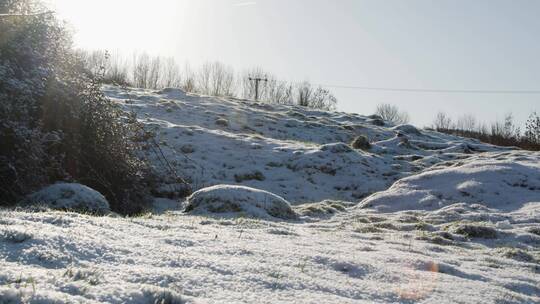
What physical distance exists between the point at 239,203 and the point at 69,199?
12.1ft

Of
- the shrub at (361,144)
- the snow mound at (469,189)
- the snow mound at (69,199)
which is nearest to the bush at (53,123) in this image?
the snow mound at (69,199)

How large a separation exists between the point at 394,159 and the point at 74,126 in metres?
13.8

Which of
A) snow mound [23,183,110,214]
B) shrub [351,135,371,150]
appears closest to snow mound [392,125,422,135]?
shrub [351,135,371,150]

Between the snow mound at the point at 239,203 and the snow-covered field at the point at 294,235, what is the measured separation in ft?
0.11

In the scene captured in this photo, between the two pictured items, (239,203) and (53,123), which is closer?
(53,123)

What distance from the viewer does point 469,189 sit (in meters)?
13.4

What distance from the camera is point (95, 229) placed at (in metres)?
5.13

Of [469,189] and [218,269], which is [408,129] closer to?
[469,189]

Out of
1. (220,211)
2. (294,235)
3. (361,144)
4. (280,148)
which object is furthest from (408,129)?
(294,235)

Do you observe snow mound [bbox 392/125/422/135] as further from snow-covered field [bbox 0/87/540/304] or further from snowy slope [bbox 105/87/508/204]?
snow-covered field [bbox 0/87/540/304]

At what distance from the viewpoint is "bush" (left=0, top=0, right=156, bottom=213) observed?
8.50 metres

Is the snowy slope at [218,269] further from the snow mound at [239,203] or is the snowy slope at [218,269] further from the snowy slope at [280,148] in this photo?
the snowy slope at [280,148]

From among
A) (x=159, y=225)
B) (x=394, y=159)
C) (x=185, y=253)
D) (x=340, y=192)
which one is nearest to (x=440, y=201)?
(x=340, y=192)

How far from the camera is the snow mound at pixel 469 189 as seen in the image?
12754 mm
